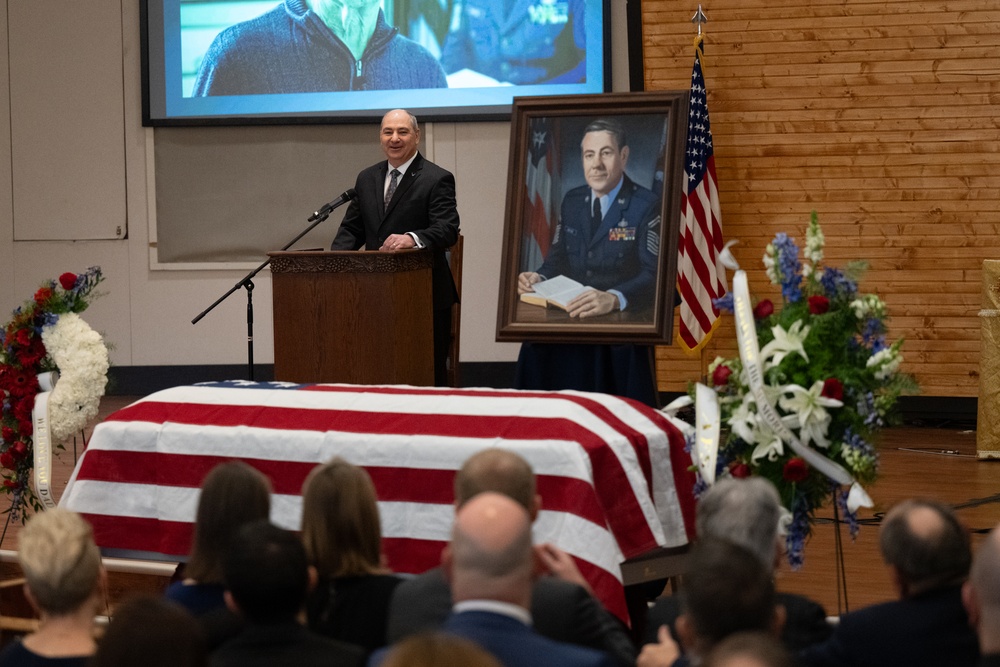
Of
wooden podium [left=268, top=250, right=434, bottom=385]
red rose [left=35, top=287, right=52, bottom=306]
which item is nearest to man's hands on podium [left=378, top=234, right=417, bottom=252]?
wooden podium [left=268, top=250, right=434, bottom=385]

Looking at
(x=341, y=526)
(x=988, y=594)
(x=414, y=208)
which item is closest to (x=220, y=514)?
(x=341, y=526)

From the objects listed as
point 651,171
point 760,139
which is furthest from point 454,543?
point 760,139

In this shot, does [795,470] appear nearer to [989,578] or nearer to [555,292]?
[989,578]

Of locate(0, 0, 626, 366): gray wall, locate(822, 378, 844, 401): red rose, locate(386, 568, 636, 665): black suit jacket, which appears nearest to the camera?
locate(386, 568, 636, 665): black suit jacket

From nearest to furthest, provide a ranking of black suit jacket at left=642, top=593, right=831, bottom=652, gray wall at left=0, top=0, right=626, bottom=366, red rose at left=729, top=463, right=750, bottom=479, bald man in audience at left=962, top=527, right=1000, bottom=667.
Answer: bald man in audience at left=962, top=527, right=1000, bottom=667
black suit jacket at left=642, top=593, right=831, bottom=652
red rose at left=729, top=463, right=750, bottom=479
gray wall at left=0, top=0, right=626, bottom=366

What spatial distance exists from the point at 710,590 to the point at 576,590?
53 cm

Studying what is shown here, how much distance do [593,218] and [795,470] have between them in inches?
69.0

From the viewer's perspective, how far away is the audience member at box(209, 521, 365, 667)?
2.05 metres

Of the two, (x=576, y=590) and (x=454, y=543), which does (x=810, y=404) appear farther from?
(x=454, y=543)

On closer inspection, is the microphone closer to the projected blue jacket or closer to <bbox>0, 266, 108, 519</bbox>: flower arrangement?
<bbox>0, 266, 108, 519</bbox>: flower arrangement

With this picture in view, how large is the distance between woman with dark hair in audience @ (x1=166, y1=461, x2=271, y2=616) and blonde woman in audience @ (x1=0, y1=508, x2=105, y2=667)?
32cm

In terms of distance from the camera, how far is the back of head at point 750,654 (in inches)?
64.4

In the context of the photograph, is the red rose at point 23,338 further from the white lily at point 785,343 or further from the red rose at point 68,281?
the white lily at point 785,343

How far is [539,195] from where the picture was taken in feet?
16.7
